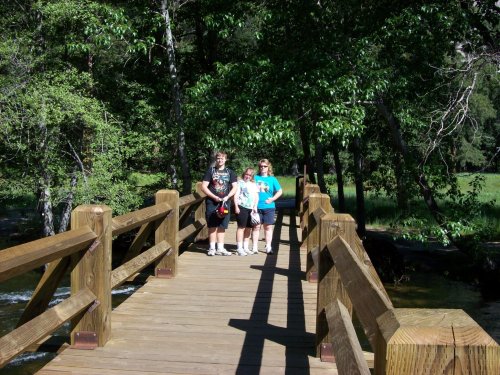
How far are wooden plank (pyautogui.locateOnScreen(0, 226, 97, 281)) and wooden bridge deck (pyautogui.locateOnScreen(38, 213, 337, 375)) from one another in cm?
88

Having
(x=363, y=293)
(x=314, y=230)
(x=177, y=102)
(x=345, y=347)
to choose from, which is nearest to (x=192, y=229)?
(x=314, y=230)

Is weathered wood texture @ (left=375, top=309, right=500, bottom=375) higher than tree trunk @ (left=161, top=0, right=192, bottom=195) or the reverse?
the reverse

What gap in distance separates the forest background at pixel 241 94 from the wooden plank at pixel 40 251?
8.07 metres

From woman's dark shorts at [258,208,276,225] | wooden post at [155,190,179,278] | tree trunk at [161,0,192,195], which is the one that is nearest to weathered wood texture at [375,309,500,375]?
wooden post at [155,190,179,278]

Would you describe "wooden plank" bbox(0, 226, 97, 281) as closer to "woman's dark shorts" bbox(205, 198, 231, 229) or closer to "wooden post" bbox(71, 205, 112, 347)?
"wooden post" bbox(71, 205, 112, 347)

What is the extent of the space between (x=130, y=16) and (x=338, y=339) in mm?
15911

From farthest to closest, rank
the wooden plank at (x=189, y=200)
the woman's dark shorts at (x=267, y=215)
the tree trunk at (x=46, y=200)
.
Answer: the tree trunk at (x=46, y=200), the woman's dark shorts at (x=267, y=215), the wooden plank at (x=189, y=200)

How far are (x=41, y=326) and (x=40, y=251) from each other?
1.61ft

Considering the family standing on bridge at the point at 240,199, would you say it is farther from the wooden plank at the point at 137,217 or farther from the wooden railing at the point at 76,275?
the wooden railing at the point at 76,275

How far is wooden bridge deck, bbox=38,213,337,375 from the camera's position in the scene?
13.6ft

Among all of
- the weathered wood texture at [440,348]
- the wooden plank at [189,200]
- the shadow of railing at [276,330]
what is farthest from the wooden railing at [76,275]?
the wooden plank at [189,200]

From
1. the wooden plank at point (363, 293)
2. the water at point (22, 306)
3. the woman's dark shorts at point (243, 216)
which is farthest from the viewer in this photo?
the water at point (22, 306)

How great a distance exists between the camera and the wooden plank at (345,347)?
7.58 ft

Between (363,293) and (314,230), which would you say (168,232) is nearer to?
(314,230)
